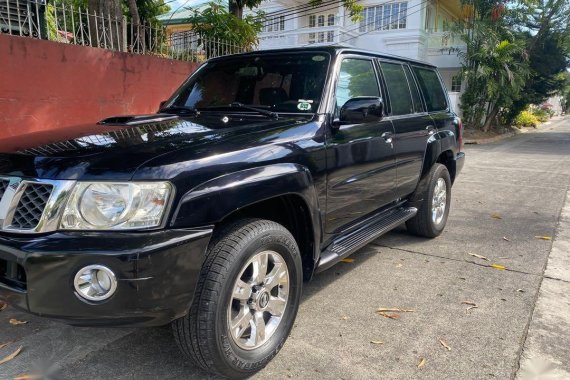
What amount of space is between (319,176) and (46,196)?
5.17ft

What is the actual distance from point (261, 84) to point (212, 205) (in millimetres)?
1627

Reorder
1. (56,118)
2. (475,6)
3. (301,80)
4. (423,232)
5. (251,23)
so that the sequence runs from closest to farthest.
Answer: (301,80) < (423,232) < (56,118) < (251,23) < (475,6)

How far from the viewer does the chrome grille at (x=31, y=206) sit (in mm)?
2125

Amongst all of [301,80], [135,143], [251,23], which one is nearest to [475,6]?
[251,23]

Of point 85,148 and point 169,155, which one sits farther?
point 85,148

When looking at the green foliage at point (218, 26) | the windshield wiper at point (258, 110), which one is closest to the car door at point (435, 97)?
the windshield wiper at point (258, 110)

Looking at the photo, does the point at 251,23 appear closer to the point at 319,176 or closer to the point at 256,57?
the point at 256,57

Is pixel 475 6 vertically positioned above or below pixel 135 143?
above

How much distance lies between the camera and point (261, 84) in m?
3.60

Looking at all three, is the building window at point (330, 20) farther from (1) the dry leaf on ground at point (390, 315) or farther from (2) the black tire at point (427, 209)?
(1) the dry leaf on ground at point (390, 315)

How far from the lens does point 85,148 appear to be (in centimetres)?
238

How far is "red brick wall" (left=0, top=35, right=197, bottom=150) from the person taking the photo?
545cm

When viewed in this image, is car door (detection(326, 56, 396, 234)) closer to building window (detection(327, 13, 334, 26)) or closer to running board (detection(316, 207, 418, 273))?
running board (detection(316, 207, 418, 273))

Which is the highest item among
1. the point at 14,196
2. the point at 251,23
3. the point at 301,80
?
the point at 251,23
